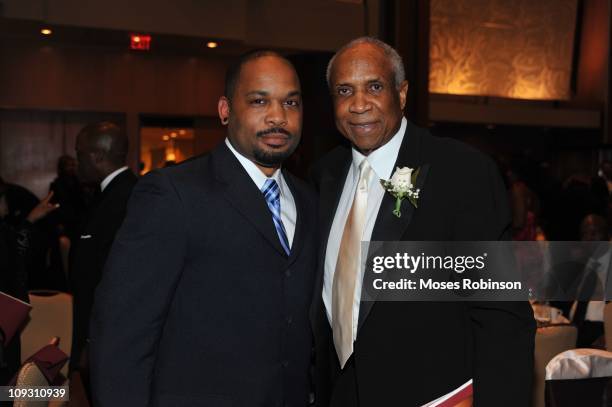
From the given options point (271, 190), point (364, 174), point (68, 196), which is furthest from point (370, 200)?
point (68, 196)

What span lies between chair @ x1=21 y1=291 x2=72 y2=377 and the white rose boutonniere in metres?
2.73

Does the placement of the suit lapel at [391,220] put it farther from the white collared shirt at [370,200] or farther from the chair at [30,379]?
the chair at [30,379]

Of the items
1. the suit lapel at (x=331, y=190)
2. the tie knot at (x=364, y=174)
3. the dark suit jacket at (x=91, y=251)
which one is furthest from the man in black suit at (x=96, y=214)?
the tie knot at (x=364, y=174)

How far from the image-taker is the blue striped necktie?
2.13 meters

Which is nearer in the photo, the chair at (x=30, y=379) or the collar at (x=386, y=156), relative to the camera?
the collar at (x=386, y=156)

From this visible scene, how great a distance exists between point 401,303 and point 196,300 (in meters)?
0.58

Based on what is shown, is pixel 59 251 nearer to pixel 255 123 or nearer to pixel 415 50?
pixel 415 50

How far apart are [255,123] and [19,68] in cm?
929

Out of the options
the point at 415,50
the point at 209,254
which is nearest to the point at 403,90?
the point at 209,254

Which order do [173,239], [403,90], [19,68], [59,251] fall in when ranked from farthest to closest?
[19,68] < [59,251] < [403,90] < [173,239]

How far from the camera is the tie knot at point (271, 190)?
2176mm

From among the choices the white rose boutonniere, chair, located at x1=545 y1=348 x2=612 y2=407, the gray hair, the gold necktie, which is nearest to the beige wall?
the gray hair

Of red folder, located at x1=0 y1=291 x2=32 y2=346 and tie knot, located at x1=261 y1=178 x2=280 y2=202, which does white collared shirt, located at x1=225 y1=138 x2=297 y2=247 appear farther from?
red folder, located at x1=0 y1=291 x2=32 y2=346

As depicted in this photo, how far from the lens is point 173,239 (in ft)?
6.39
